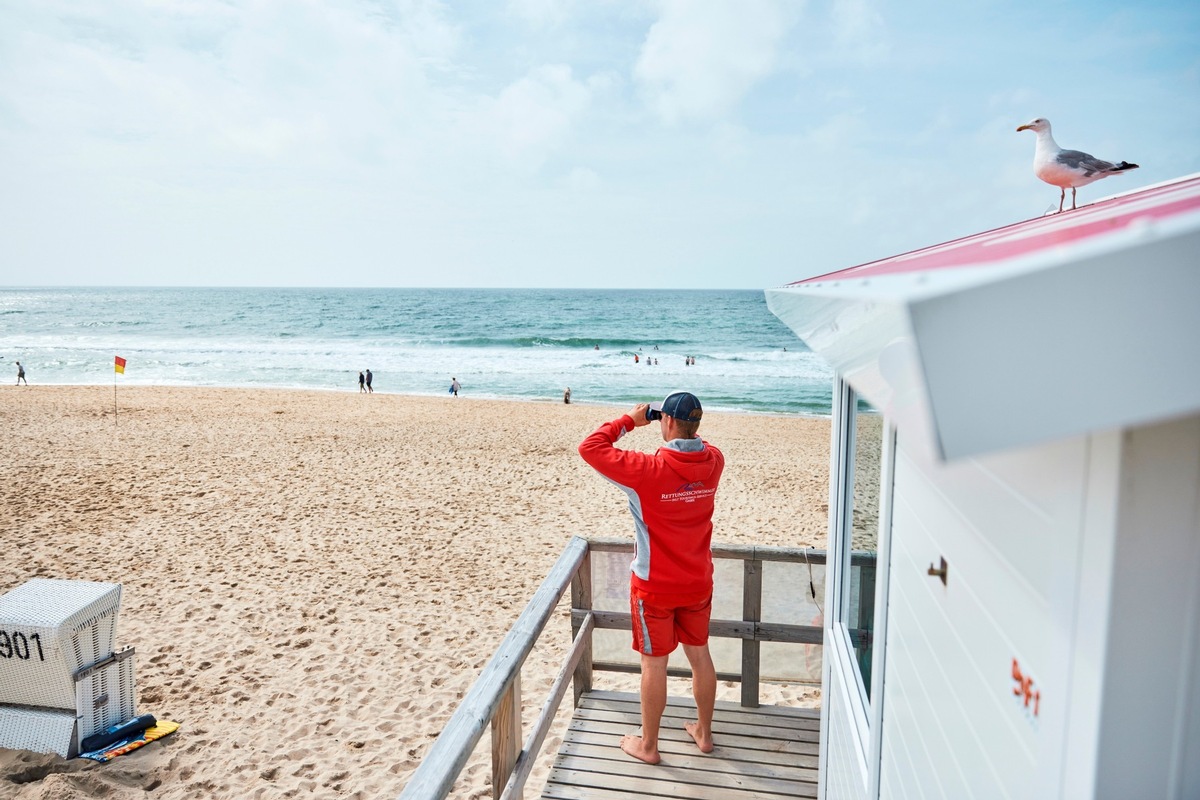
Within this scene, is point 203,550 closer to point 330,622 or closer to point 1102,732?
point 330,622

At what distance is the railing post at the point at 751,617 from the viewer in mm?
4012

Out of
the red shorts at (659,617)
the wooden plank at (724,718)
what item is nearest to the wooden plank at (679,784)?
the wooden plank at (724,718)

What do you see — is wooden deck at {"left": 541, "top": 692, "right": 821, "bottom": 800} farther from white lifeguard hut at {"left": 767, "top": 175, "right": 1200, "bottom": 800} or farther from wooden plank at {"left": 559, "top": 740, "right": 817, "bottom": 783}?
white lifeguard hut at {"left": 767, "top": 175, "right": 1200, "bottom": 800}

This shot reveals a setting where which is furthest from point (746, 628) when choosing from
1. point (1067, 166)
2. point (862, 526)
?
point (1067, 166)

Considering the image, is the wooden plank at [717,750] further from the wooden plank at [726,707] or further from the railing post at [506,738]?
the railing post at [506,738]

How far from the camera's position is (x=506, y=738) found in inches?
107

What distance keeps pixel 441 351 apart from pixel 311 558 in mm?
35038

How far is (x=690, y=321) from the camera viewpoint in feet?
205

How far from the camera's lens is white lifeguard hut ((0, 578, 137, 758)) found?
4496 millimetres

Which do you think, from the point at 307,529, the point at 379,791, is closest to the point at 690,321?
the point at 307,529

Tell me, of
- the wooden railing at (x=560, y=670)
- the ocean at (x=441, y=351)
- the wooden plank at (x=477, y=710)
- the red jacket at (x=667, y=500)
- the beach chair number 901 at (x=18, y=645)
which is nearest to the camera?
the wooden plank at (x=477, y=710)

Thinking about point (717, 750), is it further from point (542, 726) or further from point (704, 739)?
point (542, 726)

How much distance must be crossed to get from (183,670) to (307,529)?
12.3 ft

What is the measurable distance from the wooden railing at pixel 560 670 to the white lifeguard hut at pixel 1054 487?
1.28 meters
